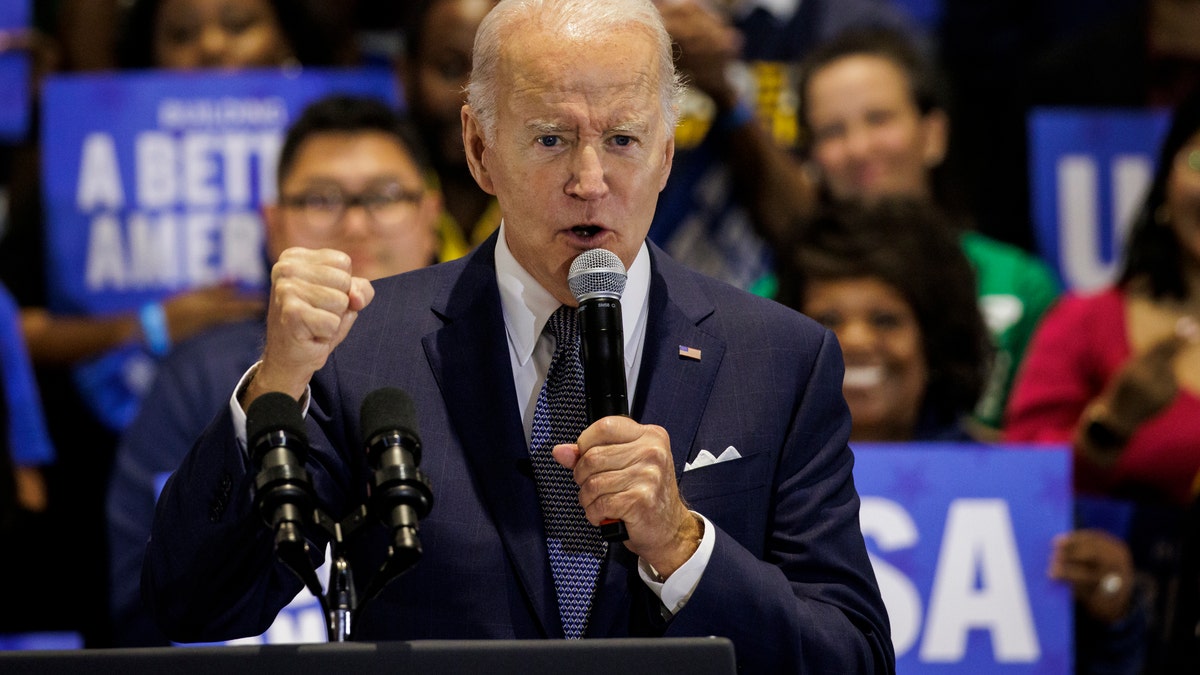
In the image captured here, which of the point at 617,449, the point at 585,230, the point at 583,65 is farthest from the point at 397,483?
the point at 583,65

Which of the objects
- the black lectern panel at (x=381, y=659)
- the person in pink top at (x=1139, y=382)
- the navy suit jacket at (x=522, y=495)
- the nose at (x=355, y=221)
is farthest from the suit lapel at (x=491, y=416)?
the person in pink top at (x=1139, y=382)

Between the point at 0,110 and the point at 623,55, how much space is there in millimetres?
3199

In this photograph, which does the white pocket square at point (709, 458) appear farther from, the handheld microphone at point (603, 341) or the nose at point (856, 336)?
the nose at point (856, 336)

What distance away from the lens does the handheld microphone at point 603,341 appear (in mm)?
1748

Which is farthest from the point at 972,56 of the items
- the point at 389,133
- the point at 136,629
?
the point at 136,629

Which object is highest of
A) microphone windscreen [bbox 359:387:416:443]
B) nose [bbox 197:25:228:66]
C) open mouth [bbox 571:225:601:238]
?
nose [bbox 197:25:228:66]

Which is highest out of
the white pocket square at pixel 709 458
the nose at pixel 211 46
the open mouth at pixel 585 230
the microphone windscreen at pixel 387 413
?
the nose at pixel 211 46

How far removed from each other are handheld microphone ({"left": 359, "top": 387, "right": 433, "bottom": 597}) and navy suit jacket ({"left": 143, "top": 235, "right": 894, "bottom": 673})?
0.68 ft

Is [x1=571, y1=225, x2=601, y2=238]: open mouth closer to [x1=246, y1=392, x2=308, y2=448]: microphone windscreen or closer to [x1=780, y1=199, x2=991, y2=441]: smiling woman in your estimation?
[x1=246, y1=392, x2=308, y2=448]: microphone windscreen

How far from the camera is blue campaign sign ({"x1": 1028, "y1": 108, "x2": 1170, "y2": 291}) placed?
4672 mm

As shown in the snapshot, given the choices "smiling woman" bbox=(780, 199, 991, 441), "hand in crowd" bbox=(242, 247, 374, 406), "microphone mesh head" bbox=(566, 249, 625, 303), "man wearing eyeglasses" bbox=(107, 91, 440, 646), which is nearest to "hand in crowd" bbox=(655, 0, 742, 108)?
"smiling woman" bbox=(780, 199, 991, 441)

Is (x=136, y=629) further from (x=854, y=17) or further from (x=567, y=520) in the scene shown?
(x=854, y=17)

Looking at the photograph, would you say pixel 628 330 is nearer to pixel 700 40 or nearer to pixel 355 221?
pixel 355 221

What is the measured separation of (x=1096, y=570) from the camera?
11.4ft
